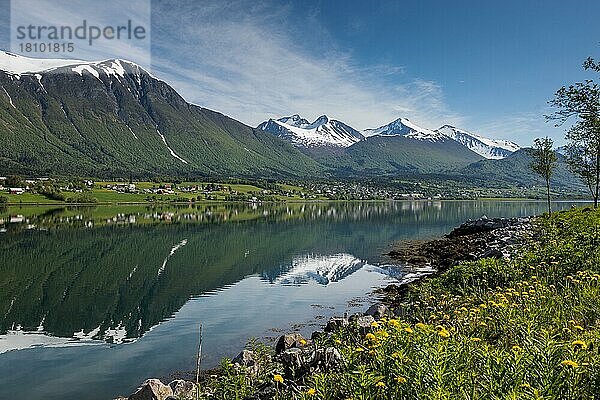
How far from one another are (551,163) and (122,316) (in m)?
62.6

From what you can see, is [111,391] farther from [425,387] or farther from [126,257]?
[126,257]

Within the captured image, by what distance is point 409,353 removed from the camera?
25.9 feet

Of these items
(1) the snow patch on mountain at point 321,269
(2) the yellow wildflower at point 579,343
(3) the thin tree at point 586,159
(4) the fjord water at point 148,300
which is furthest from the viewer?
(3) the thin tree at point 586,159

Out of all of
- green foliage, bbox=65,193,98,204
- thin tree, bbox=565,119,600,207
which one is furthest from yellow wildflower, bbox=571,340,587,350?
green foliage, bbox=65,193,98,204

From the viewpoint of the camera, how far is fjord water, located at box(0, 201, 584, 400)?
2019cm

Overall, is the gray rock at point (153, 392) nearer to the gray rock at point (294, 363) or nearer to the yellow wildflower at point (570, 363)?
the gray rock at point (294, 363)

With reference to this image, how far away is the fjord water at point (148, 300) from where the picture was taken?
795 inches

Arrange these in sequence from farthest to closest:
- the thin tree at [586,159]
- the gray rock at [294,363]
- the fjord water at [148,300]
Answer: the thin tree at [586,159] < the fjord water at [148,300] < the gray rock at [294,363]

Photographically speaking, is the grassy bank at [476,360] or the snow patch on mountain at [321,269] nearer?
the grassy bank at [476,360]

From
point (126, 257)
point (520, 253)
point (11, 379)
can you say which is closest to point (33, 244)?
point (126, 257)

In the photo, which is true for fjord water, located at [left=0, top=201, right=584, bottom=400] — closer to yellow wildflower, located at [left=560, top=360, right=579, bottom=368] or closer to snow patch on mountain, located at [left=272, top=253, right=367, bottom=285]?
snow patch on mountain, located at [left=272, top=253, right=367, bottom=285]

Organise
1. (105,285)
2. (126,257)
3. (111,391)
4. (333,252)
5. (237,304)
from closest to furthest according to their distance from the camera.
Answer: (111,391) → (237,304) → (105,285) → (126,257) → (333,252)

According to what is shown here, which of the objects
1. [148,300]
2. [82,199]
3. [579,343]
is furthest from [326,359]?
[82,199]

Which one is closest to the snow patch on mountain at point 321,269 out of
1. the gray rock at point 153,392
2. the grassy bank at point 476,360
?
the gray rock at point 153,392
